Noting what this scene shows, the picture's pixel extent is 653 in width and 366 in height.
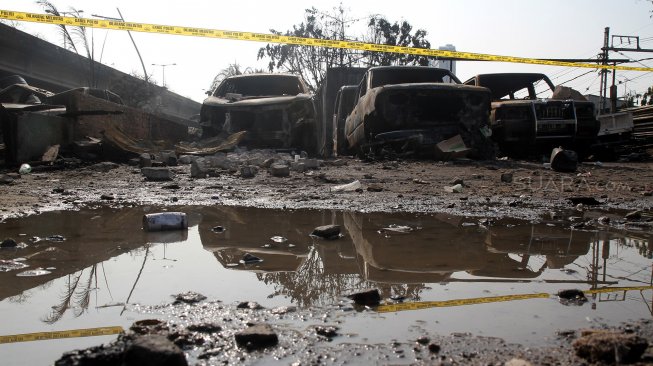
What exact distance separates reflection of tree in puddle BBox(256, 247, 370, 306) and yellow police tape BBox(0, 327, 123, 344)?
60 cm

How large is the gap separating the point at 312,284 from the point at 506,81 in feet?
31.4

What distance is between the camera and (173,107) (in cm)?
3775

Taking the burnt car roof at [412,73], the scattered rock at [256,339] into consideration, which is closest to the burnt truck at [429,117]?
the burnt car roof at [412,73]

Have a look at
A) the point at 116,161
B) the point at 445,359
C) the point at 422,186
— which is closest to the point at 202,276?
the point at 445,359

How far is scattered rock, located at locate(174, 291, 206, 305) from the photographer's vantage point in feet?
6.10

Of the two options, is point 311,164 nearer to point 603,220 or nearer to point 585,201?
point 585,201

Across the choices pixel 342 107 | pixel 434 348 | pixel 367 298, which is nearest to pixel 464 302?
pixel 367 298

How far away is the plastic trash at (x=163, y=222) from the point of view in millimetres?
3199

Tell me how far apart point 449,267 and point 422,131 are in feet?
18.8

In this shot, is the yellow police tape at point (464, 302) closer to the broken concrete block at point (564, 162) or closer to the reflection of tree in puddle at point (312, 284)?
the reflection of tree in puddle at point (312, 284)

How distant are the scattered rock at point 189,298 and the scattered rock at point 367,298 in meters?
0.56

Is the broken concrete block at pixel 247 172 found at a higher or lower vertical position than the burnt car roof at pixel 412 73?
lower

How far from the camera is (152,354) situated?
1.25 m

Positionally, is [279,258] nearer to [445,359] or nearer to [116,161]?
[445,359]
